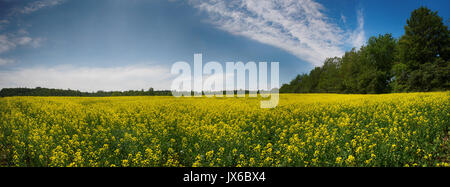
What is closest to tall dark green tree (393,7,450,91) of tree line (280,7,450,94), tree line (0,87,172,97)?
tree line (280,7,450,94)

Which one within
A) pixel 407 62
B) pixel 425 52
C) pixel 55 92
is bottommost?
pixel 55 92

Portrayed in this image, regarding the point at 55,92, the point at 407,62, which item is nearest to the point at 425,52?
the point at 407,62

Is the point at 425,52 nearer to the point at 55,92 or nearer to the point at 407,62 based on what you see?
the point at 407,62

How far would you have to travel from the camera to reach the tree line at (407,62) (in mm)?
31172

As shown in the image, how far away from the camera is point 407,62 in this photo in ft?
114

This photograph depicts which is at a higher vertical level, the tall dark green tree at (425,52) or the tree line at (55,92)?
the tall dark green tree at (425,52)

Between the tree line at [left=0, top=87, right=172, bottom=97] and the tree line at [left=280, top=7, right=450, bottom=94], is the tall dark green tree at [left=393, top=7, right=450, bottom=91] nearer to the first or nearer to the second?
the tree line at [left=280, top=7, right=450, bottom=94]

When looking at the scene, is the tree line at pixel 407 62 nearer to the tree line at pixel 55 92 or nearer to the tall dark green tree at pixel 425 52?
the tall dark green tree at pixel 425 52

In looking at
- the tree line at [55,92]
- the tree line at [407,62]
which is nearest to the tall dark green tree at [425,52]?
the tree line at [407,62]

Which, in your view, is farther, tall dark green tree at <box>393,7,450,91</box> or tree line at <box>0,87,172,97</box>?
tree line at <box>0,87,172,97</box>

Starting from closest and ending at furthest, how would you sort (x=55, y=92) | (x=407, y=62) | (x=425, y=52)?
(x=425, y=52)
(x=407, y=62)
(x=55, y=92)

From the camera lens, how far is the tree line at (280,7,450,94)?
31.2 meters

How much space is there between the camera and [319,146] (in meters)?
5.64
